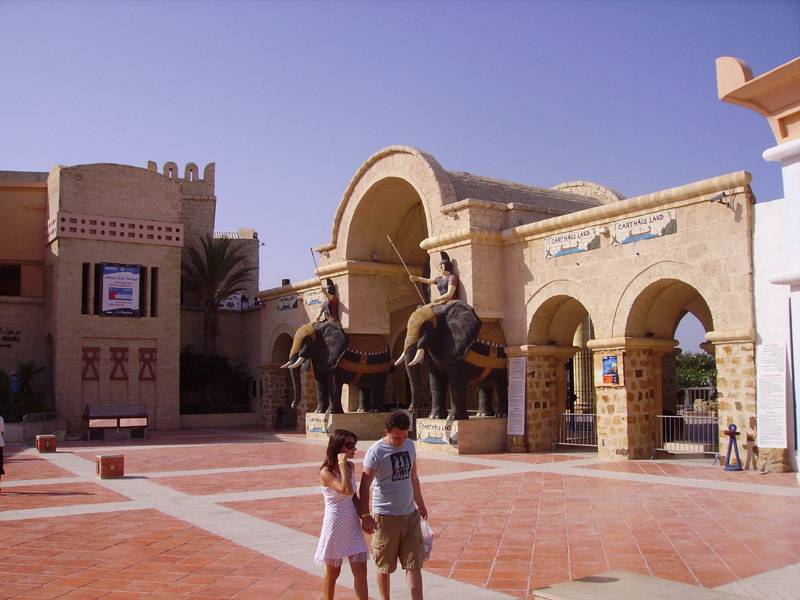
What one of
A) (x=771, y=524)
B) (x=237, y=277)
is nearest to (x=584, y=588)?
(x=771, y=524)

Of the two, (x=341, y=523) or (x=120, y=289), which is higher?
(x=120, y=289)

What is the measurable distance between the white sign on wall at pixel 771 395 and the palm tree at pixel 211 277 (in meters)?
21.9

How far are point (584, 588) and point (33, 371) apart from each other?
968 inches

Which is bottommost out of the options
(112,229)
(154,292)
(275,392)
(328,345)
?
(275,392)

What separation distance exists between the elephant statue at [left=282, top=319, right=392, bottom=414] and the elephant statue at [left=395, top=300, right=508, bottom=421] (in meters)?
3.90

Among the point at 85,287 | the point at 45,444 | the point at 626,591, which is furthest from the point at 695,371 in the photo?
the point at 626,591

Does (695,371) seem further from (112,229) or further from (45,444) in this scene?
(45,444)

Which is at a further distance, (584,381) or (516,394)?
(584,381)

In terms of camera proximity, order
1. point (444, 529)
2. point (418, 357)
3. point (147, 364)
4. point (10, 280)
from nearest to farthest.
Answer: point (444, 529) → point (418, 357) → point (147, 364) → point (10, 280)

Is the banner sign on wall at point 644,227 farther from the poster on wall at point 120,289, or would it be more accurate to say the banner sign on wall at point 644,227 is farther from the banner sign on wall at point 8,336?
the banner sign on wall at point 8,336

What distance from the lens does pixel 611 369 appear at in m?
15.5

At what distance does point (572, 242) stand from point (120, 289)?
16.5 m

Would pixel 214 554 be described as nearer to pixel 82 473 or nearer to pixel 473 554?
pixel 473 554

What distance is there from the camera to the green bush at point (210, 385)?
29.7 metres
